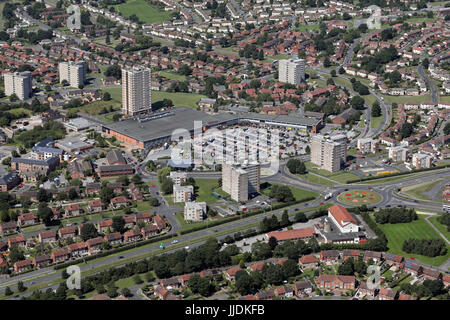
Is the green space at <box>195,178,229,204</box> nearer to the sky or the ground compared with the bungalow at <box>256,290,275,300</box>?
nearer to the sky

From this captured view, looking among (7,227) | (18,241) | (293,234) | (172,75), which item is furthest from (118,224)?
(172,75)

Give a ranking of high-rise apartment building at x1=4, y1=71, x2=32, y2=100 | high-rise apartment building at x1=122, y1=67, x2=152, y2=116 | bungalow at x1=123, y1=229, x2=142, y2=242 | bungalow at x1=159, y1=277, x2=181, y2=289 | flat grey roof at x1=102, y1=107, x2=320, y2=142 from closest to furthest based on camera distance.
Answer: bungalow at x1=159, y1=277, x2=181, y2=289, bungalow at x1=123, y1=229, x2=142, y2=242, flat grey roof at x1=102, y1=107, x2=320, y2=142, high-rise apartment building at x1=122, y1=67, x2=152, y2=116, high-rise apartment building at x1=4, y1=71, x2=32, y2=100

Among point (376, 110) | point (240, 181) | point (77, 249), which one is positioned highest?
point (376, 110)

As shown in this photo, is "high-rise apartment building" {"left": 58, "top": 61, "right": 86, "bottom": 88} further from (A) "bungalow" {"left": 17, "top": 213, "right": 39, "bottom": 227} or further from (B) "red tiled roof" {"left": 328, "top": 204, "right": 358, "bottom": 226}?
(B) "red tiled roof" {"left": 328, "top": 204, "right": 358, "bottom": 226}

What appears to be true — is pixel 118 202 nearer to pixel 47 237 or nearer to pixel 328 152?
pixel 47 237

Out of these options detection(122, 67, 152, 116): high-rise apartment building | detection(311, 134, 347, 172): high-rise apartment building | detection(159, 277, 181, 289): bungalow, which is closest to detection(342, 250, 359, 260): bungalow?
detection(159, 277, 181, 289): bungalow

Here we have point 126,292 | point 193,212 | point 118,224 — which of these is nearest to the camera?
point 126,292

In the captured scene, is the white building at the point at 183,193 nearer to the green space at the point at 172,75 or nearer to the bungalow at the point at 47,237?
the bungalow at the point at 47,237
